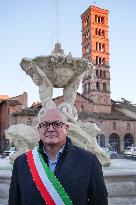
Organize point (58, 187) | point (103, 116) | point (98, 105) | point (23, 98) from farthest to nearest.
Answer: point (98, 105) → point (103, 116) → point (23, 98) → point (58, 187)

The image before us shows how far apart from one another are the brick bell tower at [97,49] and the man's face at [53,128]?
69.0 meters

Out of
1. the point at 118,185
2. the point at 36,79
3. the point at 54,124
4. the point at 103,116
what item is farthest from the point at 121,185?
the point at 103,116

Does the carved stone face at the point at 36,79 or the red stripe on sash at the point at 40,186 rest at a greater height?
the carved stone face at the point at 36,79

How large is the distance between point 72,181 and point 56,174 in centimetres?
12

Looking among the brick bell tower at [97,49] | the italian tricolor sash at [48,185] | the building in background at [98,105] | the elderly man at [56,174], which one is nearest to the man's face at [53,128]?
the elderly man at [56,174]

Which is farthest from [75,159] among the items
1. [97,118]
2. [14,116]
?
[97,118]

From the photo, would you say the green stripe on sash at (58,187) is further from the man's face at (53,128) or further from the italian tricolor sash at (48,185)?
the man's face at (53,128)

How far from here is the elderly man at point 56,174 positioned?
91.6 inches

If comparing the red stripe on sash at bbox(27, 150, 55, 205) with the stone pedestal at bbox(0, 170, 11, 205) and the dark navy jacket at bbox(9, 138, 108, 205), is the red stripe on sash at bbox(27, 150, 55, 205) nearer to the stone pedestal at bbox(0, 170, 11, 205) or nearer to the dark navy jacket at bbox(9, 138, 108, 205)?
the dark navy jacket at bbox(9, 138, 108, 205)

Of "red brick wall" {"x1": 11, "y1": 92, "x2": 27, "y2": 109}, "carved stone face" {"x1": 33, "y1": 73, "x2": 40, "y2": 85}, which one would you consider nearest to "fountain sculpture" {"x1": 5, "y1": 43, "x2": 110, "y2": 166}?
"carved stone face" {"x1": 33, "y1": 73, "x2": 40, "y2": 85}

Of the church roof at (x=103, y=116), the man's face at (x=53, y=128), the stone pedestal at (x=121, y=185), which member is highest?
the church roof at (x=103, y=116)

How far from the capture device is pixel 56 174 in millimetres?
2383

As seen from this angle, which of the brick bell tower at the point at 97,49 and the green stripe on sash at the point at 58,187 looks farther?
the brick bell tower at the point at 97,49

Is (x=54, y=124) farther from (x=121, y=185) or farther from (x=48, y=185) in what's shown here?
(x=121, y=185)
